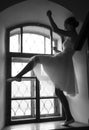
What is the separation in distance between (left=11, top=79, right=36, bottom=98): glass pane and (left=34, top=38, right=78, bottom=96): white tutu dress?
0.37 m

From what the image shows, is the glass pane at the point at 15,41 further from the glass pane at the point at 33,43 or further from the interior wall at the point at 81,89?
the interior wall at the point at 81,89

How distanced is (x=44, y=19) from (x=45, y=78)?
2.06ft

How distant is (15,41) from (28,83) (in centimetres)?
43

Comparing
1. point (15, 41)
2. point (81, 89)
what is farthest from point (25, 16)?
point (81, 89)

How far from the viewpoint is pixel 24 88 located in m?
2.10

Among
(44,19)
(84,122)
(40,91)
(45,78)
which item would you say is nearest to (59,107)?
(40,91)

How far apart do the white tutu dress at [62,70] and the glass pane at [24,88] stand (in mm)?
369

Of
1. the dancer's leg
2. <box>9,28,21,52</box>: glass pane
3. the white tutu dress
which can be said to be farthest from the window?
the white tutu dress

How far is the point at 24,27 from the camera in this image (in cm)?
211

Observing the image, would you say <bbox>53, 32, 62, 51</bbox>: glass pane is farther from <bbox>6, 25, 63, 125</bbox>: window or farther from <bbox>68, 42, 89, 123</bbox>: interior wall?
<bbox>68, 42, 89, 123</bbox>: interior wall

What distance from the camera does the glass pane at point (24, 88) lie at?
2056 millimetres

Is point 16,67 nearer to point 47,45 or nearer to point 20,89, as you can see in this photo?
point 20,89

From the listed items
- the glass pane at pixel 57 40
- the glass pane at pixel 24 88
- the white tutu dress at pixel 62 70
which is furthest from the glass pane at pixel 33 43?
the white tutu dress at pixel 62 70

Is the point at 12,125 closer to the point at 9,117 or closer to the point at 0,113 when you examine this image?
the point at 9,117
